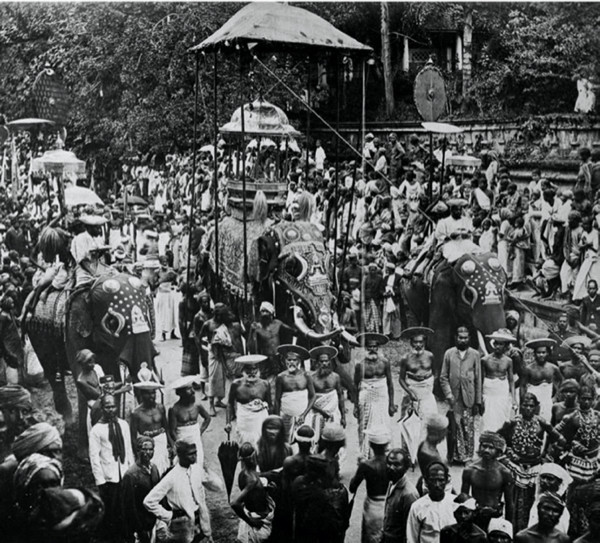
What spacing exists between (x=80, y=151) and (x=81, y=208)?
52cm

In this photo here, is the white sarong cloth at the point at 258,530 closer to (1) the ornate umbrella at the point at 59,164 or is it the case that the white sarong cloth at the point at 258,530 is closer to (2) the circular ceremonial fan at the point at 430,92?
(1) the ornate umbrella at the point at 59,164

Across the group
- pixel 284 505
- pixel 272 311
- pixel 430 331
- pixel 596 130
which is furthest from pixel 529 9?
pixel 284 505

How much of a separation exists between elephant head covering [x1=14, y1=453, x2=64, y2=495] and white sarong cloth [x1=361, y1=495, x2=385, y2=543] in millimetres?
2471

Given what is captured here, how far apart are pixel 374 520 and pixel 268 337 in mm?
1763

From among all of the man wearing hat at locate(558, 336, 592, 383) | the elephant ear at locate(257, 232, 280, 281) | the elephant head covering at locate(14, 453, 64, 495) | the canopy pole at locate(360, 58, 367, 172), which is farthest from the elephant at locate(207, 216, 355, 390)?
the elephant head covering at locate(14, 453, 64, 495)

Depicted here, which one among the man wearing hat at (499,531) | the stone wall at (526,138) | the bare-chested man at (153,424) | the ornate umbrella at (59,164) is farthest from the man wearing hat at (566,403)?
the ornate umbrella at (59,164)

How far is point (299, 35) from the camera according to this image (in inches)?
303

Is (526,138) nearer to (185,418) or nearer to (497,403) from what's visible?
(497,403)

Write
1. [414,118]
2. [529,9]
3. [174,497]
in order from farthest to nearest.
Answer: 1. [414,118]
2. [529,9]
3. [174,497]

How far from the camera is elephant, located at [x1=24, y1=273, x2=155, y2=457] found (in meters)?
7.67

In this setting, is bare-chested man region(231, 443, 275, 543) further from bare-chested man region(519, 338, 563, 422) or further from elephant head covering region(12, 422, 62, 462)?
bare-chested man region(519, 338, 563, 422)

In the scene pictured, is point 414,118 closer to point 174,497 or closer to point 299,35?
point 299,35

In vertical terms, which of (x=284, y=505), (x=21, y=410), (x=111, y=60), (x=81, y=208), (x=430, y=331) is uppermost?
(x=111, y=60)

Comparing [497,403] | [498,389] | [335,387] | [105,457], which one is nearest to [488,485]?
[497,403]
